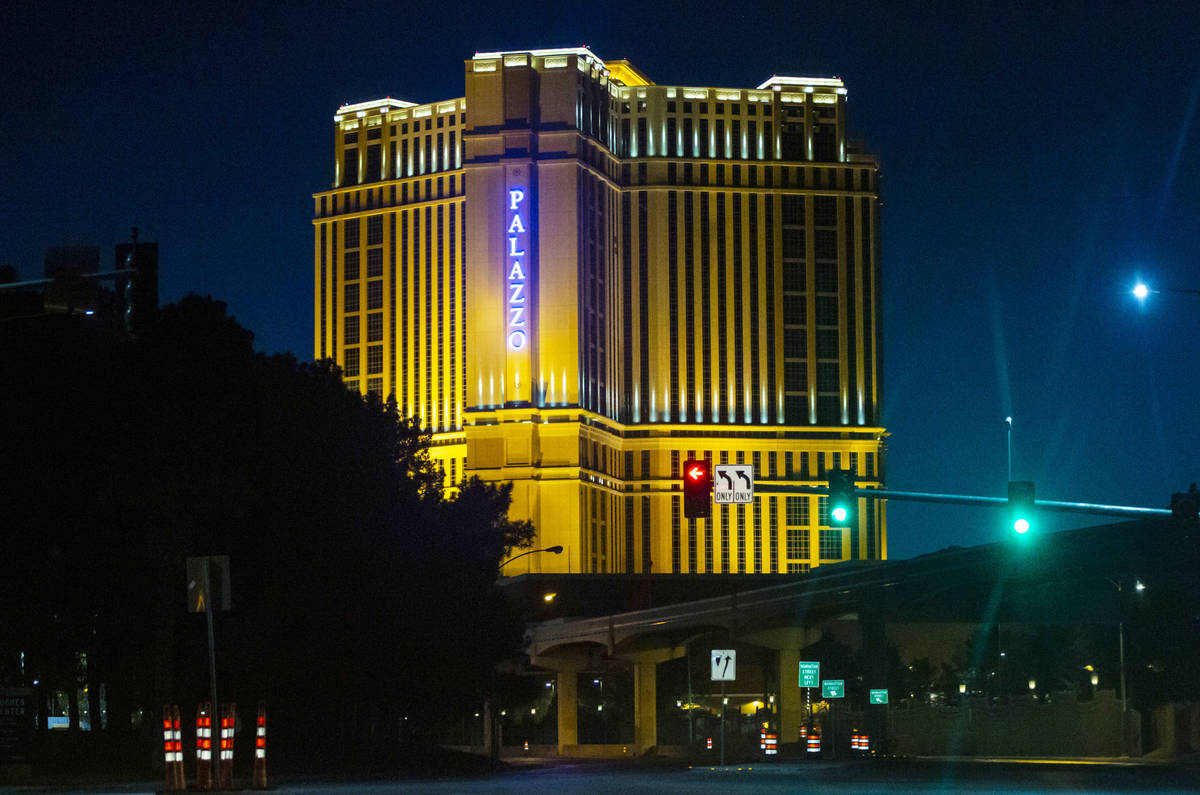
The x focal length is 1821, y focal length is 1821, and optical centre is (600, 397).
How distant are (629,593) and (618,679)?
1265 centimetres

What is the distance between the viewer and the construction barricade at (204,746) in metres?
27.9

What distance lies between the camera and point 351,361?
179 meters

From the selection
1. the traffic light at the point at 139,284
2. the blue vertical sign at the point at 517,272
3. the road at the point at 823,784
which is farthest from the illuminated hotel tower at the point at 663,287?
the traffic light at the point at 139,284

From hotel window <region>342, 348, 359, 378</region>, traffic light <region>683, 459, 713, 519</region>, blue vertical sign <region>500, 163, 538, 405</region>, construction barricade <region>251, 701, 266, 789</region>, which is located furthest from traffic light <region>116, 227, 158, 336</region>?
hotel window <region>342, 348, 359, 378</region>

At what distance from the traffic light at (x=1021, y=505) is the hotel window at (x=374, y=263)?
483 feet

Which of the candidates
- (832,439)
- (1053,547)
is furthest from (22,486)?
(832,439)

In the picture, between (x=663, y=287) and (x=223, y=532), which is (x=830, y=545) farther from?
(x=223, y=532)

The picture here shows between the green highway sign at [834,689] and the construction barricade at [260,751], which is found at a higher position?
the construction barricade at [260,751]

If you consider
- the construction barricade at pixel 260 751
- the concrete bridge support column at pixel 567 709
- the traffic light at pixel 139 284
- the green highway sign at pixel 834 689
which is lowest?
the concrete bridge support column at pixel 567 709

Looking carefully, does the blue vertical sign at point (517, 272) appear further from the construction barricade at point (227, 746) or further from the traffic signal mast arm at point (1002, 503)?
the construction barricade at point (227, 746)

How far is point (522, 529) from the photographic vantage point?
64.6 metres

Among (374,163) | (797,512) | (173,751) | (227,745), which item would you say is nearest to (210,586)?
(227,745)

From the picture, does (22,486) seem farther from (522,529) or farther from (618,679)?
(618,679)

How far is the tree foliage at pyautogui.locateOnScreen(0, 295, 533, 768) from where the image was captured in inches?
1594
